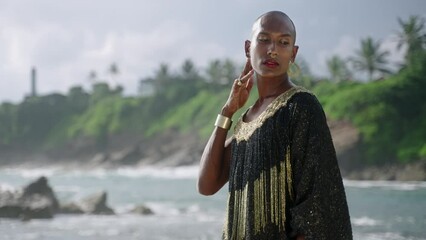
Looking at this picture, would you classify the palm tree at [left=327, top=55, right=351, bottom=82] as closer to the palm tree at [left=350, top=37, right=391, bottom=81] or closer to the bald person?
the palm tree at [left=350, top=37, right=391, bottom=81]

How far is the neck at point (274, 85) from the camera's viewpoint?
1.50 m

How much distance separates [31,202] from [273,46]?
1464cm

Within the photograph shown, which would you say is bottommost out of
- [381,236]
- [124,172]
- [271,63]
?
[381,236]

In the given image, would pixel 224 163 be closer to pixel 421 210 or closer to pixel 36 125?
pixel 421 210

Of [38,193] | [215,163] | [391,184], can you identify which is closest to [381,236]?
[38,193]

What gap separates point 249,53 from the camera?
1562 millimetres

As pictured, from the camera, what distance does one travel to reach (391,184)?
25828 millimetres

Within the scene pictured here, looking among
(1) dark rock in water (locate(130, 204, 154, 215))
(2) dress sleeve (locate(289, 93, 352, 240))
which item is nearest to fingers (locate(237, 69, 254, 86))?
(2) dress sleeve (locate(289, 93, 352, 240))

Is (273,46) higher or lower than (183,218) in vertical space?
higher

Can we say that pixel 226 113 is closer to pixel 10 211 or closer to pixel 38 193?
pixel 10 211

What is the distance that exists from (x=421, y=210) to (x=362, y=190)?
610 centimetres

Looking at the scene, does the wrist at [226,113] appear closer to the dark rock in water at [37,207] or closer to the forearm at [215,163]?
the forearm at [215,163]

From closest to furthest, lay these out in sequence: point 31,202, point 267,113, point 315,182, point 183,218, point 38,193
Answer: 1. point 315,182
2. point 267,113
3. point 31,202
4. point 38,193
5. point 183,218

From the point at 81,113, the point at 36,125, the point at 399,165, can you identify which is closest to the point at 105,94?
the point at 81,113
